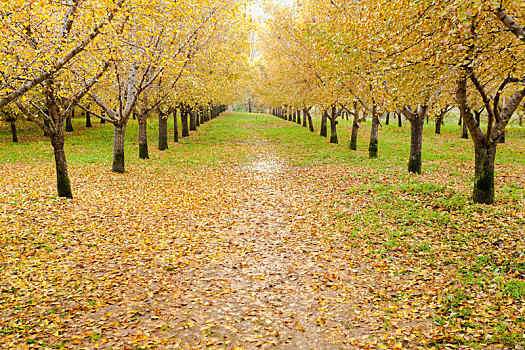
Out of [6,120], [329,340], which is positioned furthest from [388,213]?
[6,120]

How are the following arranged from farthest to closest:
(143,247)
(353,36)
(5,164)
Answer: (5,164)
(353,36)
(143,247)

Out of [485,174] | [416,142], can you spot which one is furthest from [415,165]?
[485,174]

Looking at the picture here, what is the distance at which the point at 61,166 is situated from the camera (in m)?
12.4

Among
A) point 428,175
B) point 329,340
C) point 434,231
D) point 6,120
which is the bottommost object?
point 329,340

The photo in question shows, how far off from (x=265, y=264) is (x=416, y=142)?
11.3 meters

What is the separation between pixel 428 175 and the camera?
15.8 meters

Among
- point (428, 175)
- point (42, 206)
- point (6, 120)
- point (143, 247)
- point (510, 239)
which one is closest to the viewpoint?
point (510, 239)

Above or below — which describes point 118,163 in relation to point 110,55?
below

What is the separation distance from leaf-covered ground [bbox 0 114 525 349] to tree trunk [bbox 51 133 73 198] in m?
0.46

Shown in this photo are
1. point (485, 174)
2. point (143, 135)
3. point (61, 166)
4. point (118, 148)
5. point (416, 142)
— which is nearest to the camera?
point (485, 174)

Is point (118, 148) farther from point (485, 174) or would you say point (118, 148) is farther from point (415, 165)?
point (485, 174)

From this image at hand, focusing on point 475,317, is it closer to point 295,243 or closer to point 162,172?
point 295,243

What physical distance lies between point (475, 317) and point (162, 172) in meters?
16.5

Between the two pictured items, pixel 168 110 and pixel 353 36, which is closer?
pixel 353 36
